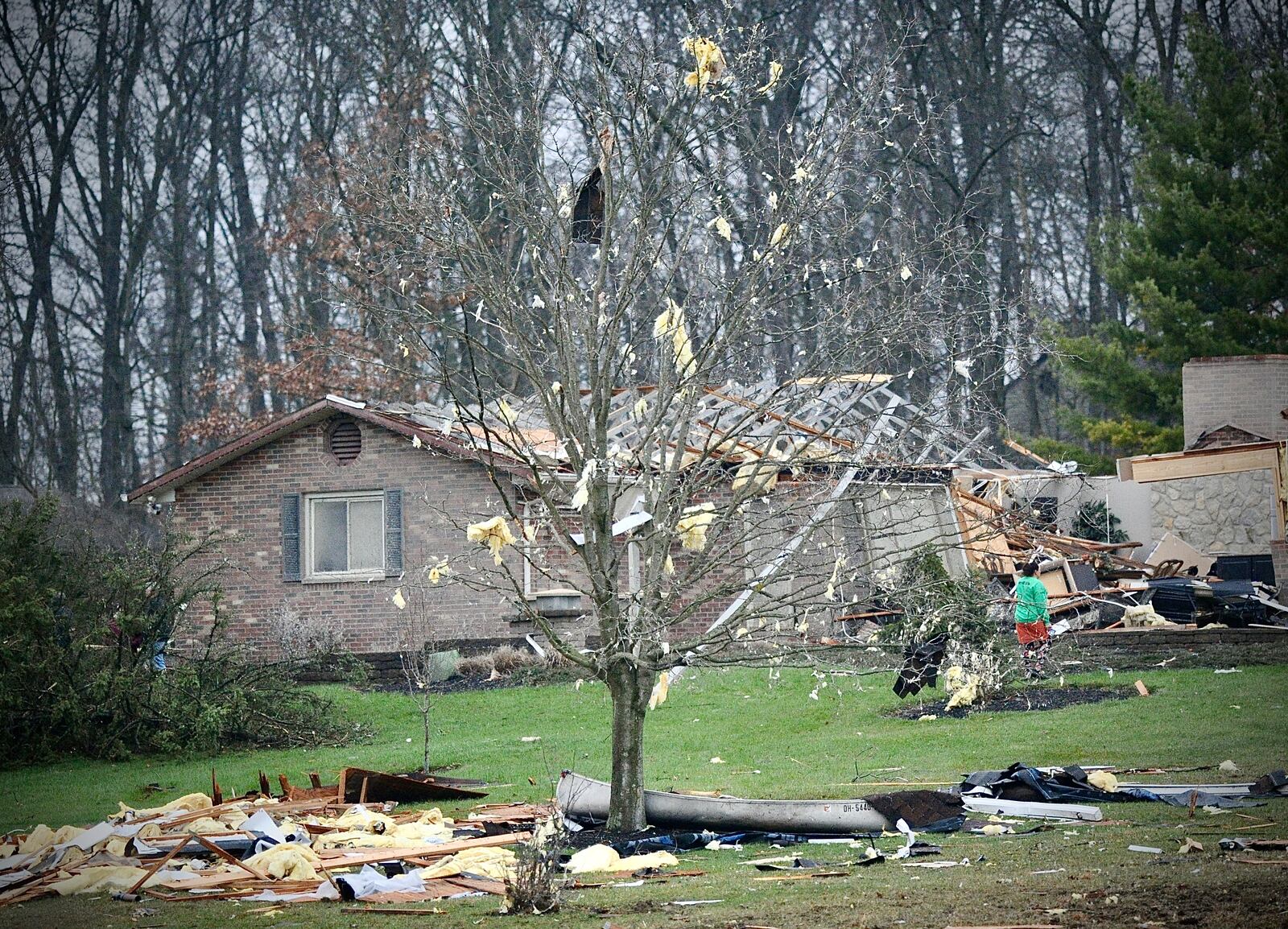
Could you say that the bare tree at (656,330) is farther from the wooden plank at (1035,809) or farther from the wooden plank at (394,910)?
the wooden plank at (394,910)

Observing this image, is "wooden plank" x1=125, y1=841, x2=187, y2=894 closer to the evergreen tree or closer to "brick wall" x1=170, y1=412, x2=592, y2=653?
"brick wall" x1=170, y1=412, x2=592, y2=653

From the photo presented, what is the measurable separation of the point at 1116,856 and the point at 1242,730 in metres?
5.66

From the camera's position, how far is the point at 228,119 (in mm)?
36594

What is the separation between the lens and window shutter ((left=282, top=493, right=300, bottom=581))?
74.8 feet

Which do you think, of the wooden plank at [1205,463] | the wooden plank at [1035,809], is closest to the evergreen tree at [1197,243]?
the wooden plank at [1205,463]

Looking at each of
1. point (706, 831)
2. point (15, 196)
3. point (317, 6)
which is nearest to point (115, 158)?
point (15, 196)

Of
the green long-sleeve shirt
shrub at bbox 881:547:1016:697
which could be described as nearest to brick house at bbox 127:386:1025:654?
the green long-sleeve shirt

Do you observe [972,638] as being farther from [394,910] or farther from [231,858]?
[394,910]

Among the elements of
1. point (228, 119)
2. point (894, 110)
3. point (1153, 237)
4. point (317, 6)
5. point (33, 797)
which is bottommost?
point (33, 797)

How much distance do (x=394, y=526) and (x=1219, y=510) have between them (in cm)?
1431

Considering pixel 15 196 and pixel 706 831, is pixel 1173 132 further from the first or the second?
pixel 15 196

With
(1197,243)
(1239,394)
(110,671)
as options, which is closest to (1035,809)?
(110,671)

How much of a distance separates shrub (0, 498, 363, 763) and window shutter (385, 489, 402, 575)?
5.51 meters

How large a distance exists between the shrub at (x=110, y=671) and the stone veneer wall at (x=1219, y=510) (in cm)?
1619
